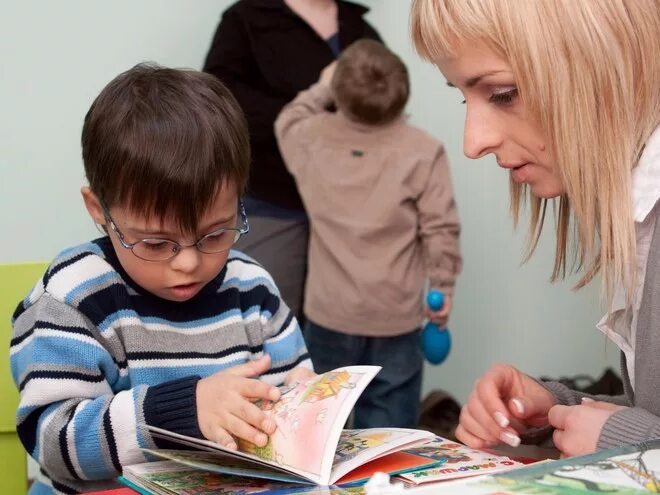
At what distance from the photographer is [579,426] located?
100cm

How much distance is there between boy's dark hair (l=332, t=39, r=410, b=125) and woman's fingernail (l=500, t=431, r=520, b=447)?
1.41 m

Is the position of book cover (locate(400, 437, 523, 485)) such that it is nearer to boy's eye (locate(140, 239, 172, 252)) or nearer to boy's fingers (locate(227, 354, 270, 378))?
boy's fingers (locate(227, 354, 270, 378))

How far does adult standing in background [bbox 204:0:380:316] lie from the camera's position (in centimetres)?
249

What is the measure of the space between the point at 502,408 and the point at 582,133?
12.8 inches

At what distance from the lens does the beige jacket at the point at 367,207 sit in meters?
2.41

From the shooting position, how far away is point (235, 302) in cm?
131

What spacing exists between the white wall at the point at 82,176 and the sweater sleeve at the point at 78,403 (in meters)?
1.38

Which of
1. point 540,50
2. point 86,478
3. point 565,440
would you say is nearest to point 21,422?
point 86,478

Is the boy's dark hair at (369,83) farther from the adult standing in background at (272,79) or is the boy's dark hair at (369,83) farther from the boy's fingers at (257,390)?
the boy's fingers at (257,390)

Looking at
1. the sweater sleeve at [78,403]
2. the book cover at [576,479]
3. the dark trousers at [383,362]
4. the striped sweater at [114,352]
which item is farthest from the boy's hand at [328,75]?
the book cover at [576,479]

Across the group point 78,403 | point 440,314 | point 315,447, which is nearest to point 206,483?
point 315,447

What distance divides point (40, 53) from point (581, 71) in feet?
5.87

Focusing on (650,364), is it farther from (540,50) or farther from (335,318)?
(335,318)

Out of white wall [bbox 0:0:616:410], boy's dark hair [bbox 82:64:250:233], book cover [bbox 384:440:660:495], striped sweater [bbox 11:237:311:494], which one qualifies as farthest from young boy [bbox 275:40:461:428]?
book cover [bbox 384:440:660:495]
